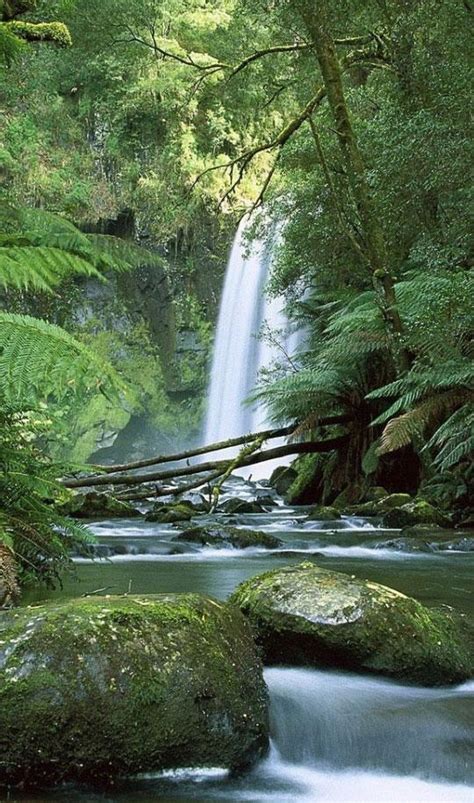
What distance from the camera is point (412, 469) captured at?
11.2m

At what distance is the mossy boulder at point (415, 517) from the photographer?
8539 millimetres

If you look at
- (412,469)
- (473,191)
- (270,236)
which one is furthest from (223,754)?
(270,236)

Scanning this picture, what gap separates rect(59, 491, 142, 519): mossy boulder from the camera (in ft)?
→ 31.8

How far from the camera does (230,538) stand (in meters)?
7.07

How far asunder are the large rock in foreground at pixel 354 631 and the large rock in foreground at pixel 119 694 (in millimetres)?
541

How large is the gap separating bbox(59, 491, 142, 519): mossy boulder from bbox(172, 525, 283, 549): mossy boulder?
2.66 meters

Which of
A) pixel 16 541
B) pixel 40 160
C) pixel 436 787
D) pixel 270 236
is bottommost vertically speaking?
pixel 436 787

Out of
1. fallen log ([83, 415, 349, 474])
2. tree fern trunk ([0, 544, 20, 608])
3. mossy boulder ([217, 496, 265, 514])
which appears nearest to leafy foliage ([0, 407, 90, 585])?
tree fern trunk ([0, 544, 20, 608])

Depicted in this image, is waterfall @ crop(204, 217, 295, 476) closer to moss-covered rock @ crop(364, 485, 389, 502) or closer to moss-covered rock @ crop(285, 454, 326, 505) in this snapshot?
moss-covered rock @ crop(285, 454, 326, 505)

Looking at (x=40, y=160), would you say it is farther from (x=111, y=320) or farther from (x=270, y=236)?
(x=270, y=236)

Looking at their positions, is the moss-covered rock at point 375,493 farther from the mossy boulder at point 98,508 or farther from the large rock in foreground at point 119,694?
the large rock in foreground at point 119,694

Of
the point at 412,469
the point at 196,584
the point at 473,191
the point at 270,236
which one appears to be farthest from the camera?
the point at 270,236

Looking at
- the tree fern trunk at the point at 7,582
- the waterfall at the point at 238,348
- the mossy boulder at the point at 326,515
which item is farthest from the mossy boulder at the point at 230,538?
the waterfall at the point at 238,348

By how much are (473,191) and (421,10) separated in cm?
291
